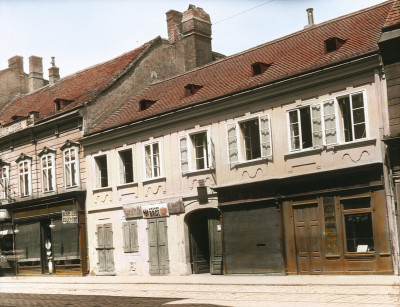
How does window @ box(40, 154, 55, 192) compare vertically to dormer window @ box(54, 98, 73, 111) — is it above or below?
below

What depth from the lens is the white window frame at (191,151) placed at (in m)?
23.7

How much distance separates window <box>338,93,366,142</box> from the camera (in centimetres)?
1923

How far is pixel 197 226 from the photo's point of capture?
25.0 meters

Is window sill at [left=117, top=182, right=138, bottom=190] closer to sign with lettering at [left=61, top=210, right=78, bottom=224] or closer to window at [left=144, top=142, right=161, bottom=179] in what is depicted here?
window at [left=144, top=142, right=161, bottom=179]

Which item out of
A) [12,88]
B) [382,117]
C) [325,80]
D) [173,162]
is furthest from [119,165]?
[12,88]

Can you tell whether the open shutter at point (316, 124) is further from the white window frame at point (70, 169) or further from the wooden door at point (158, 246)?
the white window frame at point (70, 169)

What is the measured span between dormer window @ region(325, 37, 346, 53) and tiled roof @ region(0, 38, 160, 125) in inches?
486

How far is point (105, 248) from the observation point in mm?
28219

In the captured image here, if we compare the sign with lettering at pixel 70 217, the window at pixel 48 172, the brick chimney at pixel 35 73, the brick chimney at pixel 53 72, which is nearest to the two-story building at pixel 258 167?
the sign with lettering at pixel 70 217

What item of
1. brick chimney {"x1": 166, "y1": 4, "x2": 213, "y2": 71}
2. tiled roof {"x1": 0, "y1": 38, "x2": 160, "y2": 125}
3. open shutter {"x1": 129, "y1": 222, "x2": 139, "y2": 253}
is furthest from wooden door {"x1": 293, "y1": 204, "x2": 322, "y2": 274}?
tiled roof {"x1": 0, "y1": 38, "x2": 160, "y2": 125}

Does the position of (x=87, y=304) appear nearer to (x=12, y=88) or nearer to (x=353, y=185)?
(x=353, y=185)

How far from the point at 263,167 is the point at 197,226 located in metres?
4.62

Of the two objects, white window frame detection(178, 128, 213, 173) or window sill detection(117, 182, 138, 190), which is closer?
white window frame detection(178, 128, 213, 173)

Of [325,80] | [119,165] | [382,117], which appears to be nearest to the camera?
[382,117]
